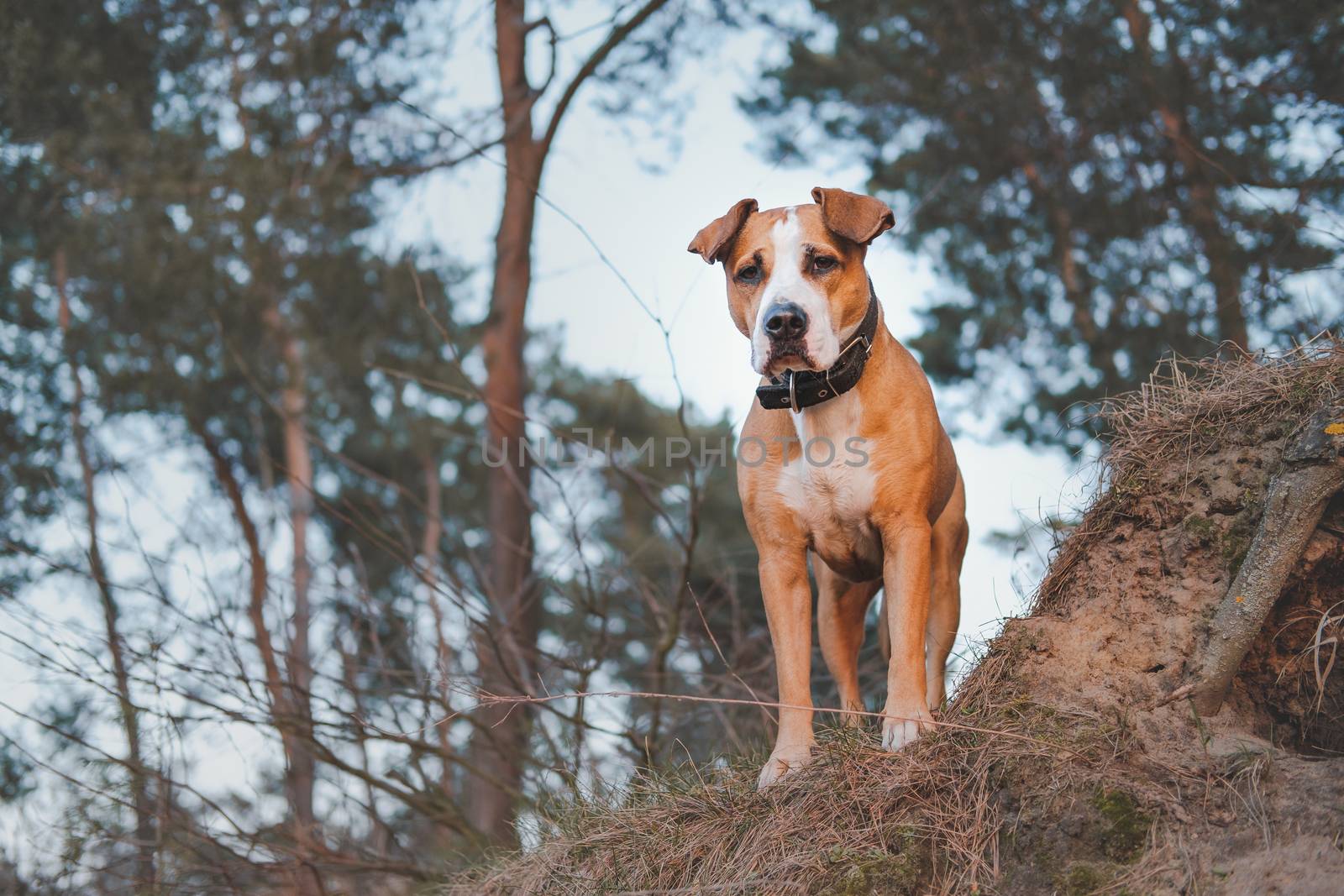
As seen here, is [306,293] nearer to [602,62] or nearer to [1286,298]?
[602,62]

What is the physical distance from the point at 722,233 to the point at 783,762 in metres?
2.09

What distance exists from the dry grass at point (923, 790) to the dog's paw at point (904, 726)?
0.08m

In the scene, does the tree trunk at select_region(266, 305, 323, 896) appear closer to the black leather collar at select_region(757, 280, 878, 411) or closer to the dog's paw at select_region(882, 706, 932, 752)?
the black leather collar at select_region(757, 280, 878, 411)

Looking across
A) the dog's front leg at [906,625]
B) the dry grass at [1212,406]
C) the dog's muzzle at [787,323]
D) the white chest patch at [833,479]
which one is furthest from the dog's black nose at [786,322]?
the dry grass at [1212,406]

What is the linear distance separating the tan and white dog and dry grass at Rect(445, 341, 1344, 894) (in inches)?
11.0

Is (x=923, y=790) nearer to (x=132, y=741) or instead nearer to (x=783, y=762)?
(x=783, y=762)

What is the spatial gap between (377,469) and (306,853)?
14814 millimetres

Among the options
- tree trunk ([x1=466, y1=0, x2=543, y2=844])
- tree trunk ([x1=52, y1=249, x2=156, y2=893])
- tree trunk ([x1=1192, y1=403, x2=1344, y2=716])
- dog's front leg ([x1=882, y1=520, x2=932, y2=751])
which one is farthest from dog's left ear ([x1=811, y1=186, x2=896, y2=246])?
tree trunk ([x1=466, y1=0, x2=543, y2=844])

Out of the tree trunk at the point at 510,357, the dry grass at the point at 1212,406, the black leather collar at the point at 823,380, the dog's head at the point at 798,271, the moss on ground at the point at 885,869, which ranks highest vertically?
the tree trunk at the point at 510,357

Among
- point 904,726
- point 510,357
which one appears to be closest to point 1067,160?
point 510,357

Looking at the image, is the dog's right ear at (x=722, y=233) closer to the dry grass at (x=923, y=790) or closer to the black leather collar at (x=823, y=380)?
the black leather collar at (x=823, y=380)

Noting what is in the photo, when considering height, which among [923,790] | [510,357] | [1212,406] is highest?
[510,357]

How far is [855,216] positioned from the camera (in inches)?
181

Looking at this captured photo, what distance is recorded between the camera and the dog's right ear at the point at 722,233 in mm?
4809
